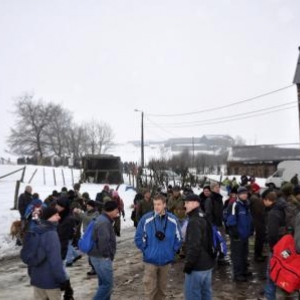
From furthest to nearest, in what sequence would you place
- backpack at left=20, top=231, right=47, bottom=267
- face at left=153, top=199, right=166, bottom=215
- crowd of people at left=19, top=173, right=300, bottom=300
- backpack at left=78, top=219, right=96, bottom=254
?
backpack at left=78, top=219, right=96, bottom=254 → face at left=153, top=199, right=166, bottom=215 → crowd of people at left=19, top=173, right=300, bottom=300 → backpack at left=20, top=231, right=47, bottom=267

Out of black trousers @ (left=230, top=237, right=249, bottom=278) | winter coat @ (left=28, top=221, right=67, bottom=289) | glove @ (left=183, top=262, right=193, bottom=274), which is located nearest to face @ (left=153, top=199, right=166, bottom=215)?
glove @ (left=183, top=262, right=193, bottom=274)

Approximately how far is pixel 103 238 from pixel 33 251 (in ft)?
4.58

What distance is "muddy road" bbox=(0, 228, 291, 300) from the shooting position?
315 inches

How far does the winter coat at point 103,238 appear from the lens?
21.1ft

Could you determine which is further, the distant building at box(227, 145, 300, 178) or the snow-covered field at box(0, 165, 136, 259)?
the distant building at box(227, 145, 300, 178)

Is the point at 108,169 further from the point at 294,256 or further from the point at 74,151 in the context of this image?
the point at 74,151

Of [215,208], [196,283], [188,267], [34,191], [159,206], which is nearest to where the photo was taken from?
[188,267]

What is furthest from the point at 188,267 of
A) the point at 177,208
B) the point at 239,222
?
the point at 177,208

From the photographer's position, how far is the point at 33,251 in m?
5.24

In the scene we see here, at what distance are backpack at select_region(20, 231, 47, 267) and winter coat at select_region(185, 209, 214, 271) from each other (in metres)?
1.74

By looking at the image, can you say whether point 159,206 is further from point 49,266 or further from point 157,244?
point 49,266

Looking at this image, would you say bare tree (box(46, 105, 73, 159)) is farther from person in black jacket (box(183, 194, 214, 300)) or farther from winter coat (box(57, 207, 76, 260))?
person in black jacket (box(183, 194, 214, 300))

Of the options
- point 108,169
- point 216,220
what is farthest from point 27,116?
point 216,220

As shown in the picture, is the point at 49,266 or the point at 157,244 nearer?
the point at 49,266
